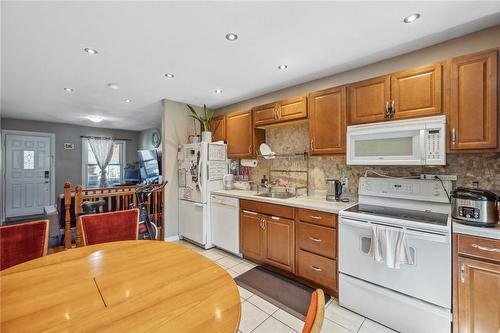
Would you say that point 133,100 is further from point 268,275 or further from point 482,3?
point 482,3

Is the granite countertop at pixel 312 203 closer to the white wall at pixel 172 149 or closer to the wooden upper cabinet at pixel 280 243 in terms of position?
the wooden upper cabinet at pixel 280 243

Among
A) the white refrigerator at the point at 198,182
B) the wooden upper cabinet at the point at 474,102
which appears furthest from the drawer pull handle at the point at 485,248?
the white refrigerator at the point at 198,182

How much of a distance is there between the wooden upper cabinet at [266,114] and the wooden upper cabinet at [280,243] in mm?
1335

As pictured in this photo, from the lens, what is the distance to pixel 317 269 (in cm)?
226

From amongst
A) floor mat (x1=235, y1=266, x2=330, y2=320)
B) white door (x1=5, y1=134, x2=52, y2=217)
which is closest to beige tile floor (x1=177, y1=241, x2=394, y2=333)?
floor mat (x1=235, y1=266, x2=330, y2=320)

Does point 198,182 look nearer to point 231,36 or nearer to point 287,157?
point 287,157

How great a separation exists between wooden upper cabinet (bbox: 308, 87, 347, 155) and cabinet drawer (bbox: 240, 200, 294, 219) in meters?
0.76

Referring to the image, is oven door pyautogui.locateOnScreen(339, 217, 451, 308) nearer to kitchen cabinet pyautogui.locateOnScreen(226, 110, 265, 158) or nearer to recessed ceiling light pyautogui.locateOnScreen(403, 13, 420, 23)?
recessed ceiling light pyautogui.locateOnScreen(403, 13, 420, 23)

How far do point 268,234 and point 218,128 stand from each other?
6.70 feet

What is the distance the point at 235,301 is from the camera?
95 centimetres

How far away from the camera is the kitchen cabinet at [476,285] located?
1.43 meters

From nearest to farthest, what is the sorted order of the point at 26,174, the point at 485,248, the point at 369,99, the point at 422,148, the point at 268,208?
the point at 485,248
the point at 422,148
the point at 369,99
the point at 268,208
the point at 26,174

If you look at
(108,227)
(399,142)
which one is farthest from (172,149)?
(399,142)

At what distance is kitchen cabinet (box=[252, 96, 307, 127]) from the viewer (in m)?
2.79
